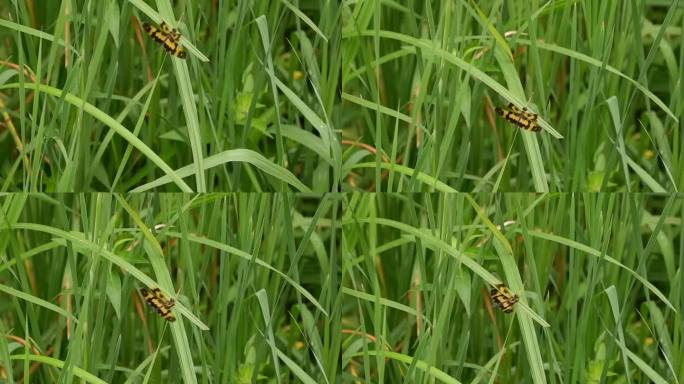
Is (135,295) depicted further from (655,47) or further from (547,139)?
(655,47)

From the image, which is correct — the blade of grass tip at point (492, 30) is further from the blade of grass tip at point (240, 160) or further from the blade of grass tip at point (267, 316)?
the blade of grass tip at point (267, 316)

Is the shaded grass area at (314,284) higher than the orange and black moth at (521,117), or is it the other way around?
the orange and black moth at (521,117)

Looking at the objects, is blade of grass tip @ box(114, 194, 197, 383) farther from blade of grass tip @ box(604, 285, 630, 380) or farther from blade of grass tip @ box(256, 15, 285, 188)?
blade of grass tip @ box(604, 285, 630, 380)

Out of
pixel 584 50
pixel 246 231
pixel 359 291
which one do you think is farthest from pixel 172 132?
pixel 584 50

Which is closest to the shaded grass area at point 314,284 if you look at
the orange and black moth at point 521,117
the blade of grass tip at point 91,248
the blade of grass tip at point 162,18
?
the blade of grass tip at point 91,248

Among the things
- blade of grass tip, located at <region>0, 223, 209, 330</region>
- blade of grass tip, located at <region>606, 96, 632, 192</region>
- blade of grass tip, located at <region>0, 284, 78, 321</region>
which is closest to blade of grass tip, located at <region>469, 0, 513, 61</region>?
blade of grass tip, located at <region>606, 96, 632, 192</region>

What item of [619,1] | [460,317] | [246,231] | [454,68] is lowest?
[460,317]

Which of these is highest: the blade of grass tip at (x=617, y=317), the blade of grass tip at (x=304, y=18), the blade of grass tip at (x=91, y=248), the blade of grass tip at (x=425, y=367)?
the blade of grass tip at (x=304, y=18)
